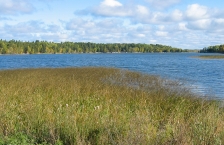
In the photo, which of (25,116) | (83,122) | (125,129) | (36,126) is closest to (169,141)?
(125,129)

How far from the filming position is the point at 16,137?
724cm

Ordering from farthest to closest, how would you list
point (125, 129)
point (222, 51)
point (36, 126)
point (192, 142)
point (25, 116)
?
point (222, 51), point (25, 116), point (36, 126), point (125, 129), point (192, 142)

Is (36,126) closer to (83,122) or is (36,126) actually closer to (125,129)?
(83,122)

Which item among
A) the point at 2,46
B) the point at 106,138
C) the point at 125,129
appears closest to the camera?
the point at 106,138

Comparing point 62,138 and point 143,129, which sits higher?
point 143,129

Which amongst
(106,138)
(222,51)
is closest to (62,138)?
(106,138)

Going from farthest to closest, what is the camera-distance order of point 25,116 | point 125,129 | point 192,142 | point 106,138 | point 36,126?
point 25,116
point 36,126
point 125,129
point 106,138
point 192,142

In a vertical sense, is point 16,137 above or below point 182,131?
below

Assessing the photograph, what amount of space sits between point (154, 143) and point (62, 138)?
2.43 metres

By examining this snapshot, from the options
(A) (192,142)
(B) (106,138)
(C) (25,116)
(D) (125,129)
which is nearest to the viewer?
(A) (192,142)

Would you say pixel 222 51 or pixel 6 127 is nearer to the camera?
pixel 6 127

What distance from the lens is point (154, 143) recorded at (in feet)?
21.0

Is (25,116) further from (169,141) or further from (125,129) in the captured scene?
(169,141)

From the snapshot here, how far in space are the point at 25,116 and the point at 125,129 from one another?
340 centimetres
